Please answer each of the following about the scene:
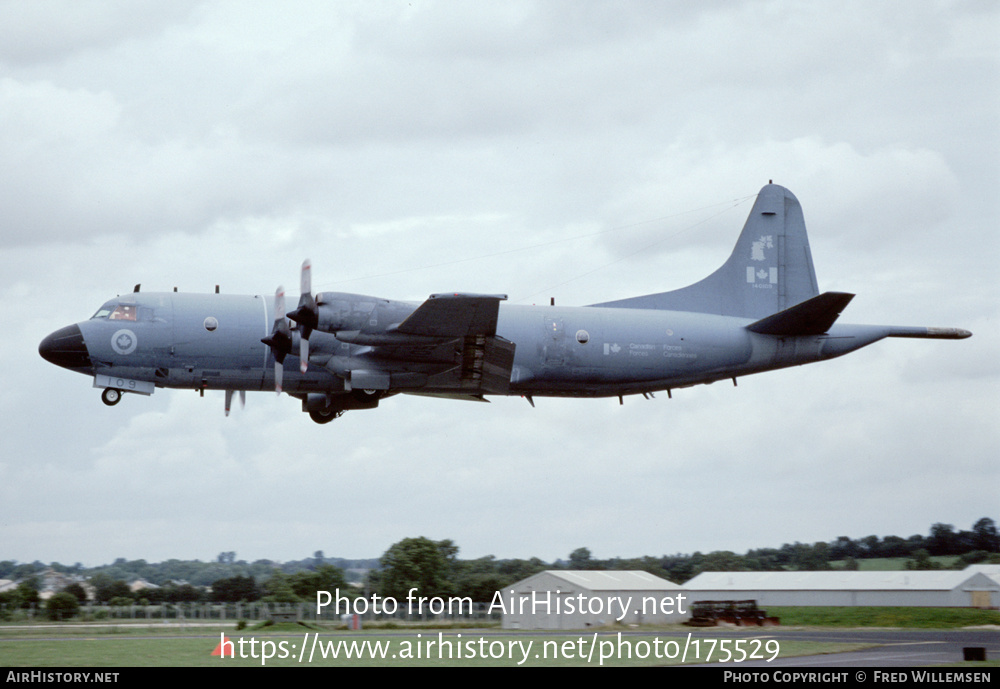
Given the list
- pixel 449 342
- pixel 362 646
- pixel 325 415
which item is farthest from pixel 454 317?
pixel 362 646

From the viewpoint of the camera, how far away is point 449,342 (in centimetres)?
2448

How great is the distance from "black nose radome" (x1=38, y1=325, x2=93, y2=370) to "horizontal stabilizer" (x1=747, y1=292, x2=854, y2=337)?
16.2m

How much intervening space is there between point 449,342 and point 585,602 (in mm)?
17155

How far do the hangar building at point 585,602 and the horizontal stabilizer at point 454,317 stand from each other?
15838 millimetres

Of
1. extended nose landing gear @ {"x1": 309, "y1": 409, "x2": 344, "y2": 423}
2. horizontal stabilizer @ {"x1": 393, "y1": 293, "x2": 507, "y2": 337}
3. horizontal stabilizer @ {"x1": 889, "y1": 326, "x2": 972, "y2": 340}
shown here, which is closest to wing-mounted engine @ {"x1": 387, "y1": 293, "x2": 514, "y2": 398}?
horizontal stabilizer @ {"x1": 393, "y1": 293, "x2": 507, "y2": 337}

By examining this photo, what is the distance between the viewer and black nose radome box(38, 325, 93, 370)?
2397cm

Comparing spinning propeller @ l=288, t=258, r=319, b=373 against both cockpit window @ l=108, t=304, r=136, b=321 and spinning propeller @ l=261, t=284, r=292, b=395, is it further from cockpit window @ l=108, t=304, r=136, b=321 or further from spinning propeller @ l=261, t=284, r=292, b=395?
cockpit window @ l=108, t=304, r=136, b=321

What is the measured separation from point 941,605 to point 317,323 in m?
27.3

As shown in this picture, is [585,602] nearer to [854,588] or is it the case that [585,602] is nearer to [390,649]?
[854,588]

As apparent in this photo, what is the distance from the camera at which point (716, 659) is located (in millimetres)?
22875

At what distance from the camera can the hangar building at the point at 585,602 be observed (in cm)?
3731

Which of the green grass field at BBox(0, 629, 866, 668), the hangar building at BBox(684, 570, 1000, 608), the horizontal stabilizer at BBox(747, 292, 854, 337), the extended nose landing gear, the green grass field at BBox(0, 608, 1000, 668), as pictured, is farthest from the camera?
the hangar building at BBox(684, 570, 1000, 608)

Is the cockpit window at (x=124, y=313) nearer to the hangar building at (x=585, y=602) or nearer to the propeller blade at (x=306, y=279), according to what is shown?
the propeller blade at (x=306, y=279)
